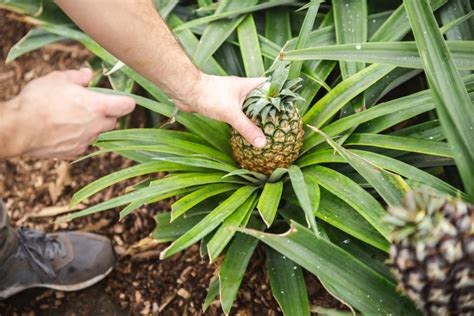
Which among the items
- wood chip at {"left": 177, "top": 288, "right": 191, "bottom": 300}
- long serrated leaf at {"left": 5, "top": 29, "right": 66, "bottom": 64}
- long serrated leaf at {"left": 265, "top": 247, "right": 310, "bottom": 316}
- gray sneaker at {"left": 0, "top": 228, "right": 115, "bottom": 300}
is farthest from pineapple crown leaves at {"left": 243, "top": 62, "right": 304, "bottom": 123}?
long serrated leaf at {"left": 5, "top": 29, "right": 66, "bottom": 64}

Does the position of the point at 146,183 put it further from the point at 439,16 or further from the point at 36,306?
the point at 439,16

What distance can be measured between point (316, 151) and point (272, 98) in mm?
260

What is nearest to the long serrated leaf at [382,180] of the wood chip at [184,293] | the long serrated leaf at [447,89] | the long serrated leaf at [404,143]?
the long serrated leaf at [447,89]

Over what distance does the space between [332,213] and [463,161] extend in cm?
38

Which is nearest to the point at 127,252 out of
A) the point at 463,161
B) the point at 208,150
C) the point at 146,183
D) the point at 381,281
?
the point at 146,183

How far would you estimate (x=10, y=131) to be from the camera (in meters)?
1.25

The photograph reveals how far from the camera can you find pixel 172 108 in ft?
5.41

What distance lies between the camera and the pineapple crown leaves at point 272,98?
56.6 inches

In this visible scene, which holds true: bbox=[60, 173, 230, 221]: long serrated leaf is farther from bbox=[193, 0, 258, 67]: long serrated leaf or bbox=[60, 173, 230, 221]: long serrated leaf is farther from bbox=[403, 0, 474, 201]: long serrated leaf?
bbox=[403, 0, 474, 201]: long serrated leaf

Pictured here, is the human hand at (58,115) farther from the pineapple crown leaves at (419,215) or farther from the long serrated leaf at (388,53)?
the pineapple crown leaves at (419,215)

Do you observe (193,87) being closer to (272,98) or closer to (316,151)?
(272,98)

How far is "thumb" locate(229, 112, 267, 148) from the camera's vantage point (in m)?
1.41

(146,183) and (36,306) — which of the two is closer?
(146,183)

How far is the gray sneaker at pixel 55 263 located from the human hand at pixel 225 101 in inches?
33.3
